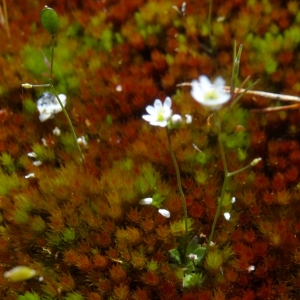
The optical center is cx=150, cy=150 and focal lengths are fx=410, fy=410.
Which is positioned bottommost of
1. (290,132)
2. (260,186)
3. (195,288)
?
(195,288)

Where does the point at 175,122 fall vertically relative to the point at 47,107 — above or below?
below

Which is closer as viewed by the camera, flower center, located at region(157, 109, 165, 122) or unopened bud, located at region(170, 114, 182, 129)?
unopened bud, located at region(170, 114, 182, 129)

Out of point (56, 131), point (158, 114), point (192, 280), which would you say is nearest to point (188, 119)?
point (158, 114)

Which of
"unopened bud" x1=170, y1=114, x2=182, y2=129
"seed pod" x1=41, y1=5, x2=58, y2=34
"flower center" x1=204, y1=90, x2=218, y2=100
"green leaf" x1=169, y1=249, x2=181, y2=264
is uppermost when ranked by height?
"seed pod" x1=41, y1=5, x2=58, y2=34

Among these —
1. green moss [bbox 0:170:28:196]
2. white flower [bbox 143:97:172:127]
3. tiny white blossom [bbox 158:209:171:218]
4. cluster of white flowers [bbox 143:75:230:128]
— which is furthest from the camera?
green moss [bbox 0:170:28:196]

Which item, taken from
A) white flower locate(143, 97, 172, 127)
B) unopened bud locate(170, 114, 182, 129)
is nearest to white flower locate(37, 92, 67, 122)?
white flower locate(143, 97, 172, 127)

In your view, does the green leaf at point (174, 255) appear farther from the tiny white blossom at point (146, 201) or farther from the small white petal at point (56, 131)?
the small white petal at point (56, 131)

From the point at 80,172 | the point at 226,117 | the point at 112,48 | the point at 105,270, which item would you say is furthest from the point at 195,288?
the point at 112,48

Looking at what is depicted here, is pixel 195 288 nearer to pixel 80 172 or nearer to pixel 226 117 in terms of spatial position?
pixel 80 172

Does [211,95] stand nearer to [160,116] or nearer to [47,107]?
[160,116]

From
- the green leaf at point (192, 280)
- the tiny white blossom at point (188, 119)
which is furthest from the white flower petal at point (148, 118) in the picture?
the green leaf at point (192, 280)

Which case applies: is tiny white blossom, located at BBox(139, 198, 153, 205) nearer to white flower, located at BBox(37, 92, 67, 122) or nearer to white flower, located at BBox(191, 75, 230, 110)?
white flower, located at BBox(191, 75, 230, 110)
